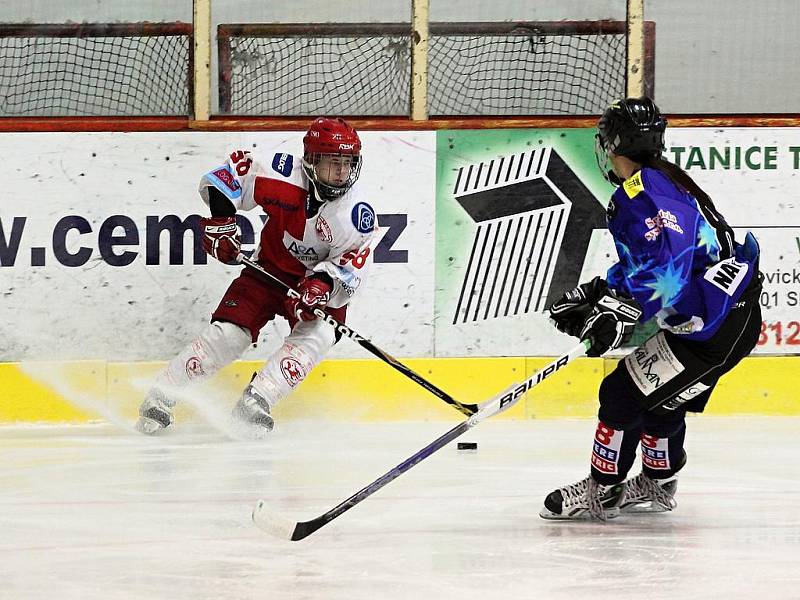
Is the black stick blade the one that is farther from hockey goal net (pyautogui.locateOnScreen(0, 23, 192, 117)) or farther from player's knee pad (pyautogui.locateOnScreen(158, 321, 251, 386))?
hockey goal net (pyautogui.locateOnScreen(0, 23, 192, 117))

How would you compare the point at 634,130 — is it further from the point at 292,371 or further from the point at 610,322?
the point at 292,371

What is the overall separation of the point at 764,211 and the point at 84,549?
3.29m

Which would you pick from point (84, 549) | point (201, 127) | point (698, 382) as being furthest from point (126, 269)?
point (698, 382)

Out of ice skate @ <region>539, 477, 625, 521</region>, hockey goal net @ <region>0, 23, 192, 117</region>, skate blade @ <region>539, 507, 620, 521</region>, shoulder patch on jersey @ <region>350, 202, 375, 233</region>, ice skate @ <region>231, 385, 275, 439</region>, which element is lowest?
ice skate @ <region>231, 385, 275, 439</region>

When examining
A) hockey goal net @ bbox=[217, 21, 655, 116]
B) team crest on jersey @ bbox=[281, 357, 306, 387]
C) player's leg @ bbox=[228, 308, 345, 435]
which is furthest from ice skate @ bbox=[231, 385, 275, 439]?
hockey goal net @ bbox=[217, 21, 655, 116]

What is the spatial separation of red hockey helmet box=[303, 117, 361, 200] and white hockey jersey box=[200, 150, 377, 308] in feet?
0.38

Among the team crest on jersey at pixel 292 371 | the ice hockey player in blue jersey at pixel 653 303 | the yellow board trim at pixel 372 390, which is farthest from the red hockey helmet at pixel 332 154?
the ice hockey player in blue jersey at pixel 653 303

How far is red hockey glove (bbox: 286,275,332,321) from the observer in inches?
179

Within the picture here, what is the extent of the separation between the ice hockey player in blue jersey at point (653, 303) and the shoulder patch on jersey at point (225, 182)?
5.83ft

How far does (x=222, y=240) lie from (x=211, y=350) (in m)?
0.40

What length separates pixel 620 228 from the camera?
9.95 feet

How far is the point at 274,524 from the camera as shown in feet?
9.59

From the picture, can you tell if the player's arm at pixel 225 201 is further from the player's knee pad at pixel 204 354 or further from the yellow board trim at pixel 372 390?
the yellow board trim at pixel 372 390

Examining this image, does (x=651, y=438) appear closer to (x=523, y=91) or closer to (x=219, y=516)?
(x=219, y=516)
